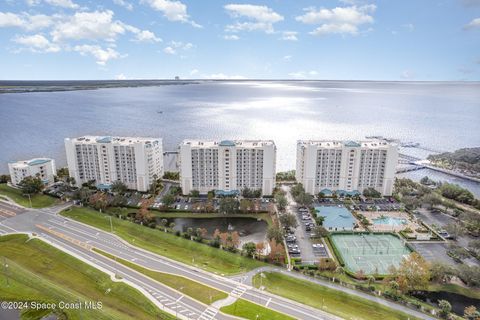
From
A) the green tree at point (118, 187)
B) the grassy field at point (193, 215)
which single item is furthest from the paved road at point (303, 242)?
the green tree at point (118, 187)

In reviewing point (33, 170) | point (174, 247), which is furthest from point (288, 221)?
point (33, 170)

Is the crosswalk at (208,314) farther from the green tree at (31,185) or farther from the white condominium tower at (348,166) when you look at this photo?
the green tree at (31,185)

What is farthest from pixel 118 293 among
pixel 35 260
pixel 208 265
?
pixel 35 260

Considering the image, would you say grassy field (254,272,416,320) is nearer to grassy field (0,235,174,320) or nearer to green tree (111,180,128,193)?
grassy field (0,235,174,320)

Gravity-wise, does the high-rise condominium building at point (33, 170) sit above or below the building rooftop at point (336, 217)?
above

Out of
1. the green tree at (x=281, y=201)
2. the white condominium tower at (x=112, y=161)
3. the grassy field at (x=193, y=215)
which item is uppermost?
the white condominium tower at (x=112, y=161)

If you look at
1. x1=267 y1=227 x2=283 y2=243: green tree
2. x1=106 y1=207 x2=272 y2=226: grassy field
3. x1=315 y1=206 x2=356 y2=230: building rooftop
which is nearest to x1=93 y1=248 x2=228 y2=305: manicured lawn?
x1=267 y1=227 x2=283 y2=243: green tree

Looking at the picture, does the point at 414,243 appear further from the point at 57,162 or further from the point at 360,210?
the point at 57,162
